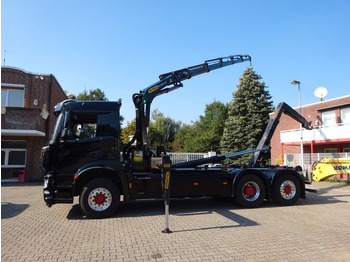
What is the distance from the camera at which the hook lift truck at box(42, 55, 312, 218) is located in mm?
6992

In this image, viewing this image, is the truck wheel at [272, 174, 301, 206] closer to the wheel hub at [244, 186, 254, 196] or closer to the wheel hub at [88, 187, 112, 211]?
the wheel hub at [244, 186, 254, 196]

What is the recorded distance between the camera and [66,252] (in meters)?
4.61

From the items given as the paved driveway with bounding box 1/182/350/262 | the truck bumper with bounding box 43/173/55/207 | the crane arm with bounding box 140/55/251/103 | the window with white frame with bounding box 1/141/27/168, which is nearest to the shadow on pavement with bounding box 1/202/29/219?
the paved driveway with bounding box 1/182/350/262

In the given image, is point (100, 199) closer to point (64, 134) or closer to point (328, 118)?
point (64, 134)

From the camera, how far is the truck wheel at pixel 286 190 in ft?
28.4

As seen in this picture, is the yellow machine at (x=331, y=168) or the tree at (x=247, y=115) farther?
the tree at (x=247, y=115)

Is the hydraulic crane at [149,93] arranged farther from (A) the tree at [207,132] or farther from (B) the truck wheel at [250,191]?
(A) the tree at [207,132]

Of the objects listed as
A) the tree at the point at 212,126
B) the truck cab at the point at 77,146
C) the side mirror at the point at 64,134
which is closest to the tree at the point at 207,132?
the tree at the point at 212,126

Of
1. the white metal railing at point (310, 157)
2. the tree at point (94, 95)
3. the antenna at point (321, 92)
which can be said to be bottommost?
the white metal railing at point (310, 157)

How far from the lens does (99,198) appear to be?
23.0ft

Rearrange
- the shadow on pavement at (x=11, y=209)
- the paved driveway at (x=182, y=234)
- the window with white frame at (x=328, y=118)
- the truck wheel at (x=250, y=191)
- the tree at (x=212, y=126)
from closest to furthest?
the paved driveway at (x=182, y=234) < the shadow on pavement at (x=11, y=209) < the truck wheel at (x=250, y=191) < the window with white frame at (x=328, y=118) < the tree at (x=212, y=126)

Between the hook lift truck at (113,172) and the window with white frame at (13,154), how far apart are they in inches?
428

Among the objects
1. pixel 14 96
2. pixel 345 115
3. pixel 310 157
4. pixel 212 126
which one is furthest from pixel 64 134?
pixel 212 126

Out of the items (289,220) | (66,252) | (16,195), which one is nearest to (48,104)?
(16,195)
